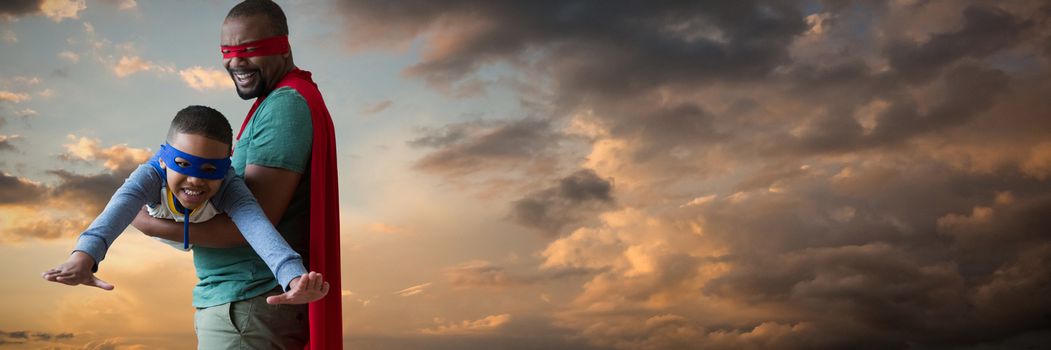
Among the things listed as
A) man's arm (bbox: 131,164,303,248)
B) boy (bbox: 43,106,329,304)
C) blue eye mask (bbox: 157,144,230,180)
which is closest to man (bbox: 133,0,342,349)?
man's arm (bbox: 131,164,303,248)

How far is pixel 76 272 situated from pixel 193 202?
1.88 feet

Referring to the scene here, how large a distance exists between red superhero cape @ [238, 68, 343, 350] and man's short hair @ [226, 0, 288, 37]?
26 centimetres

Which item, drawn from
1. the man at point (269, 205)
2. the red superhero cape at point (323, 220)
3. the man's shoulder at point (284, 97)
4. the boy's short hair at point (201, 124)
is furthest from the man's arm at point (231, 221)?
the man's shoulder at point (284, 97)

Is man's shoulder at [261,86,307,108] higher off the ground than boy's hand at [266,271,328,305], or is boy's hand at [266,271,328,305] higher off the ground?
man's shoulder at [261,86,307,108]

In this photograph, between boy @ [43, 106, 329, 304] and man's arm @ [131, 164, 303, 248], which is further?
man's arm @ [131, 164, 303, 248]

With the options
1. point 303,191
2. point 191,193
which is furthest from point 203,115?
point 303,191

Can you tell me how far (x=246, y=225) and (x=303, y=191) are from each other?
1.88 ft

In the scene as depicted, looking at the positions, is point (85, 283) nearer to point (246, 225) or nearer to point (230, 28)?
point (246, 225)

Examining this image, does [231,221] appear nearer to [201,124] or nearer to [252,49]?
[201,124]

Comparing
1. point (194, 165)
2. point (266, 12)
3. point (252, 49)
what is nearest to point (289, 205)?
point (194, 165)

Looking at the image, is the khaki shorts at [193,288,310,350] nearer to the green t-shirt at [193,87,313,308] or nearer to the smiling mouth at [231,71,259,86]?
the green t-shirt at [193,87,313,308]

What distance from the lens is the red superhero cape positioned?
193 inches

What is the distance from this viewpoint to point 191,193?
4520 millimetres

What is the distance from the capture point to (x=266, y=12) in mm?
5207
